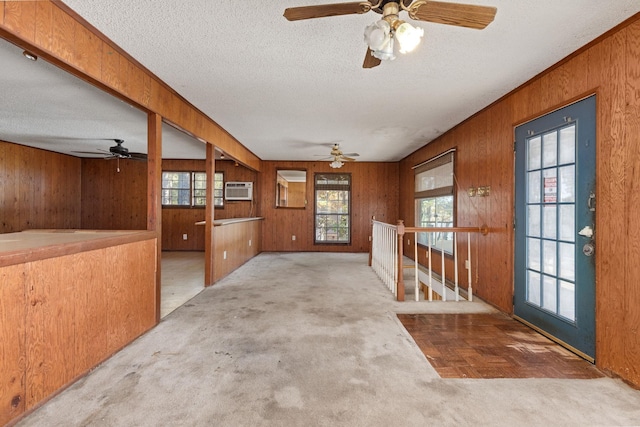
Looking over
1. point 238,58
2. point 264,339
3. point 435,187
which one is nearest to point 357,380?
point 264,339

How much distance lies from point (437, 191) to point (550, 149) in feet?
8.30

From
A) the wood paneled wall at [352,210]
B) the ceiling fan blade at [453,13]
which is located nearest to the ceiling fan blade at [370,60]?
→ the ceiling fan blade at [453,13]

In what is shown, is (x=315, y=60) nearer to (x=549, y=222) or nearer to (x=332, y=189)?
(x=549, y=222)

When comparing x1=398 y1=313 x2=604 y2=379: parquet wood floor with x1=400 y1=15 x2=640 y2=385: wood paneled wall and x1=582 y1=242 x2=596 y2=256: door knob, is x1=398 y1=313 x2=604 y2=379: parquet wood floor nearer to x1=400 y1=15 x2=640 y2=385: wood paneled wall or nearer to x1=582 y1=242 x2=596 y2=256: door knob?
x1=400 y1=15 x2=640 y2=385: wood paneled wall

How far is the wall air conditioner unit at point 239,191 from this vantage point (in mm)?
7320

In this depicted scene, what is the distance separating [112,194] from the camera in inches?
285

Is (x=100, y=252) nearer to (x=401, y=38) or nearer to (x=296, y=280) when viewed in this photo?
(x=401, y=38)

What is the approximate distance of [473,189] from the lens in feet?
12.4

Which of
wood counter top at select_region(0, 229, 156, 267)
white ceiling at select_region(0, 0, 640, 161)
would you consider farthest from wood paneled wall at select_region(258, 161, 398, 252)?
wood counter top at select_region(0, 229, 156, 267)

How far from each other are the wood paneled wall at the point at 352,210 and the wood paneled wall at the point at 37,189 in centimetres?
449

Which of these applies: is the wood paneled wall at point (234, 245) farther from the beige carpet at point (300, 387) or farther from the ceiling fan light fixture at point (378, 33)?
the ceiling fan light fixture at point (378, 33)

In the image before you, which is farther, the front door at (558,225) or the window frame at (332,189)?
the window frame at (332,189)

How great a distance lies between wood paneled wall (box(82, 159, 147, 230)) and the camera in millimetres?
7191

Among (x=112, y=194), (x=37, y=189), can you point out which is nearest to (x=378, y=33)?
(x=37, y=189)
